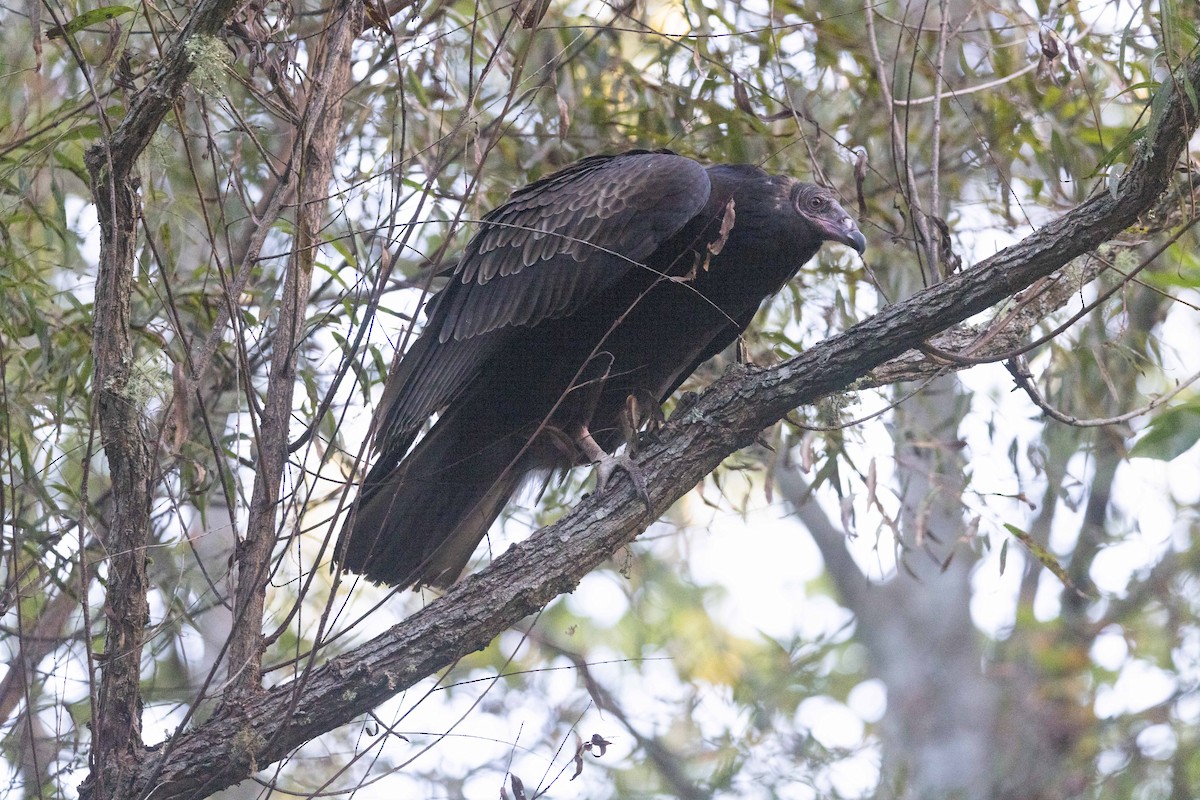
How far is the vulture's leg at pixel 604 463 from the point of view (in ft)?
9.80

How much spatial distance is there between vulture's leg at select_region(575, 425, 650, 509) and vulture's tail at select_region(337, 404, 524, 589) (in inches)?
9.0

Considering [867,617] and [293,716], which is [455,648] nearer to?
[293,716]

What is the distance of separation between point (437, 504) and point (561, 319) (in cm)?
73

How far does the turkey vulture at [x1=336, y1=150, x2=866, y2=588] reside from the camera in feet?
11.6

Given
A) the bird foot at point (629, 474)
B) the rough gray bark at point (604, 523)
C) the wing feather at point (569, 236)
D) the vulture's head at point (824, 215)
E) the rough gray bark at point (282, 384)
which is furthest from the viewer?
the vulture's head at point (824, 215)

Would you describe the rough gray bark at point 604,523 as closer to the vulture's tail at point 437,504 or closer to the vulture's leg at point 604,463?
the vulture's leg at point 604,463

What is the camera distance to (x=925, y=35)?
488 centimetres

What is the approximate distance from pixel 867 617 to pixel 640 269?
528cm

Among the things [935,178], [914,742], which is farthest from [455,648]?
[914,742]

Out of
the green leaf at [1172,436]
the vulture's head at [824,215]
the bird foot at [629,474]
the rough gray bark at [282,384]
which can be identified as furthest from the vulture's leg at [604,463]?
the green leaf at [1172,436]

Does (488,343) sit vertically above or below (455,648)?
above

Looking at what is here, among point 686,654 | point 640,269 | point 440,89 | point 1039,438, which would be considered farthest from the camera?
point 686,654

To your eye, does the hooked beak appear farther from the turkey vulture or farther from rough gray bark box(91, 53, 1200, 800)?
rough gray bark box(91, 53, 1200, 800)

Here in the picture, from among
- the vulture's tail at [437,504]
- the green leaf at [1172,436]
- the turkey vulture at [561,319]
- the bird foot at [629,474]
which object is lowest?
the green leaf at [1172,436]
